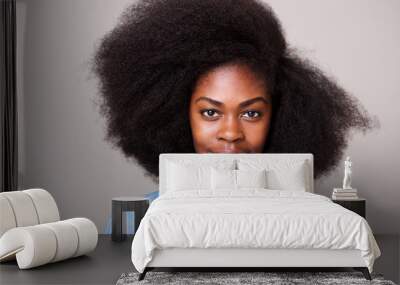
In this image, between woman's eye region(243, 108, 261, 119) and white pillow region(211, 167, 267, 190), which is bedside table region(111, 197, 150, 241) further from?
woman's eye region(243, 108, 261, 119)

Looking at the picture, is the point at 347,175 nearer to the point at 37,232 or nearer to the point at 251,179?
the point at 251,179

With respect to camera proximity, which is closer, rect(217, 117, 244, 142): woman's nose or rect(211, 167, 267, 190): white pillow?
rect(211, 167, 267, 190): white pillow

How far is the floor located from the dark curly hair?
48.0 inches

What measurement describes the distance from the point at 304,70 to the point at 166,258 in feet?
9.40

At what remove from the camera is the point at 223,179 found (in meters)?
5.88

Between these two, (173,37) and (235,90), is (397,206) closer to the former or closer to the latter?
(235,90)

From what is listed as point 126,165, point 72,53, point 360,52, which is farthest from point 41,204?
point 360,52

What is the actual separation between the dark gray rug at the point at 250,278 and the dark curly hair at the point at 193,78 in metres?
2.00

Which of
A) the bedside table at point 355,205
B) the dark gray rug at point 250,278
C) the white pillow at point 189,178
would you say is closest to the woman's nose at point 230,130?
the white pillow at point 189,178

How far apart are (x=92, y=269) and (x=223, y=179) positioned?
1.47m

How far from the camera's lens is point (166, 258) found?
4535mm

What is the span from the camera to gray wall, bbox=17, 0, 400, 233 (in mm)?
6668

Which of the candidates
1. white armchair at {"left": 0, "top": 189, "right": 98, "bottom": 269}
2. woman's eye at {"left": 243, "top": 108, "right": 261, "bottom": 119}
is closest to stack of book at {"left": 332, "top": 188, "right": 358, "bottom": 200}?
woman's eye at {"left": 243, "top": 108, "right": 261, "bottom": 119}

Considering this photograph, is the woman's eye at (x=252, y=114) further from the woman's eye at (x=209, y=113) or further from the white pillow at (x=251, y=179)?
the white pillow at (x=251, y=179)
